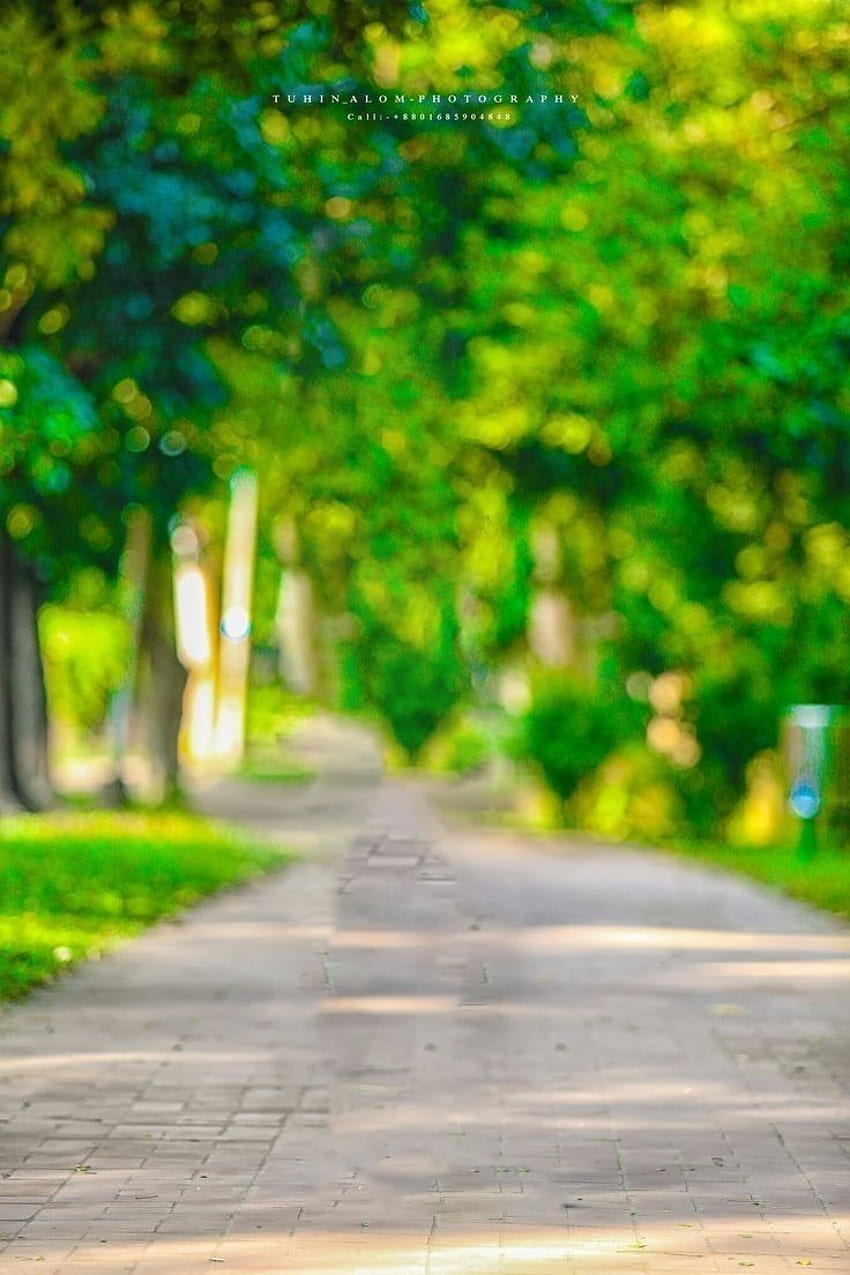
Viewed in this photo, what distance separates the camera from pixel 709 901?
19719mm

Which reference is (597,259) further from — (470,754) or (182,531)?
(470,754)

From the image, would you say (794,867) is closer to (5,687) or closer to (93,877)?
(93,877)

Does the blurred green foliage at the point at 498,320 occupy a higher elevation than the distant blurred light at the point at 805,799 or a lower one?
higher

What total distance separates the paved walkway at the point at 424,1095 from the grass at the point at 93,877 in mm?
370

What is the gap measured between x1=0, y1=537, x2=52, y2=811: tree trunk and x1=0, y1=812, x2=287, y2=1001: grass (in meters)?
0.65

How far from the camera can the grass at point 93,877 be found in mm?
14914

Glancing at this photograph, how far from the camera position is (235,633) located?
48781 mm

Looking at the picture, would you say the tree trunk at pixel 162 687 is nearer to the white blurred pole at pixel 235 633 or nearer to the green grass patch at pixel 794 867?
the green grass patch at pixel 794 867

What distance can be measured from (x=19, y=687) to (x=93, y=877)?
813 centimetres

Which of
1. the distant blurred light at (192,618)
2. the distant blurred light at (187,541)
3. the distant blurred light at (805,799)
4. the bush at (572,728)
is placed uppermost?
the distant blurred light at (187,541)

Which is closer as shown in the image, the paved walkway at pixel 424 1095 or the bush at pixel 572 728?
the paved walkway at pixel 424 1095

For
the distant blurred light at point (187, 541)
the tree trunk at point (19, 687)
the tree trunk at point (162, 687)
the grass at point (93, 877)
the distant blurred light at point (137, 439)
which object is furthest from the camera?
the distant blurred light at point (187, 541)

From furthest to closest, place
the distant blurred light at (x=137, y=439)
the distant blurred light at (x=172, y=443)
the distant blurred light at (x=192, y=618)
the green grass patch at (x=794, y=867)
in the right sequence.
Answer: the distant blurred light at (x=192, y=618) → the distant blurred light at (x=172, y=443) → the distant blurred light at (x=137, y=439) → the green grass patch at (x=794, y=867)

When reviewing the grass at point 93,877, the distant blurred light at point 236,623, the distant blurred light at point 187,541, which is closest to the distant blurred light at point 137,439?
the grass at point 93,877
